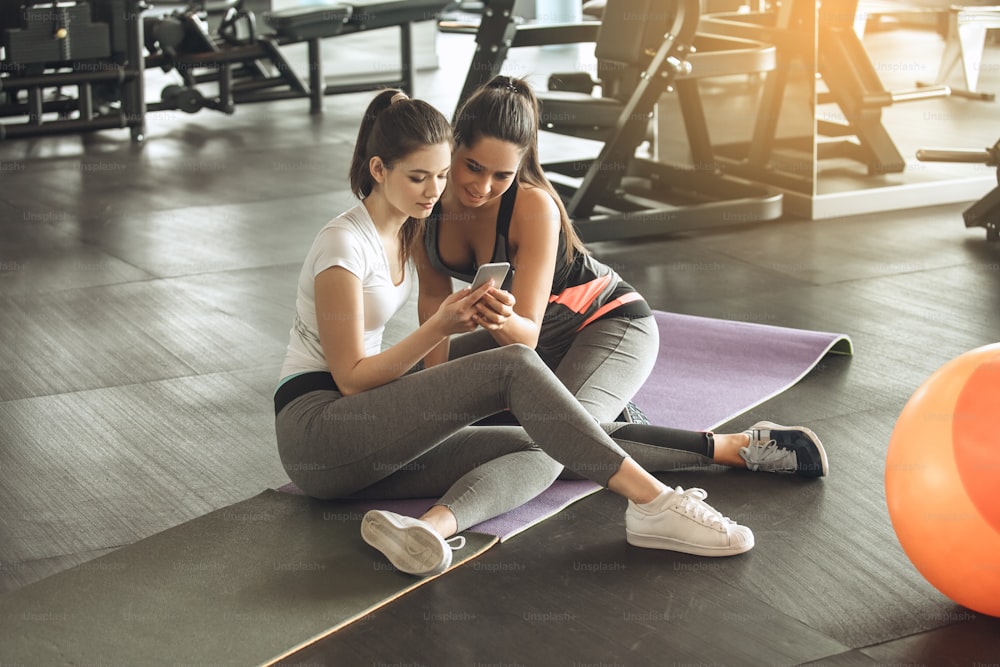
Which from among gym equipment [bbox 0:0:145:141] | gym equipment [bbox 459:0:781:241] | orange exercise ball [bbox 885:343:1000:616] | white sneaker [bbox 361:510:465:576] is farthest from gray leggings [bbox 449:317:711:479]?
gym equipment [bbox 0:0:145:141]

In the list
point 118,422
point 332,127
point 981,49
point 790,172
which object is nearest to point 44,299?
point 118,422

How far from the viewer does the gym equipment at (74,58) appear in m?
6.48

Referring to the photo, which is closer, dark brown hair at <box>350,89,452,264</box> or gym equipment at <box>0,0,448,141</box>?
dark brown hair at <box>350,89,452,264</box>

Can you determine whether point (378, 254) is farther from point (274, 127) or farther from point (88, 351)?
point (274, 127)

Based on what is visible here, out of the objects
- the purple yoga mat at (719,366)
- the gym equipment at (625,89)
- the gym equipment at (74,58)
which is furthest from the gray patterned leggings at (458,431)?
the gym equipment at (74,58)

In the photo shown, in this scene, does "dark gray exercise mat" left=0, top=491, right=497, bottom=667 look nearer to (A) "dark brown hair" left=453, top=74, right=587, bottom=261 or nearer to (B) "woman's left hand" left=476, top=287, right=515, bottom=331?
(B) "woman's left hand" left=476, top=287, right=515, bottom=331

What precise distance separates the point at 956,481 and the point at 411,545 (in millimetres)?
926

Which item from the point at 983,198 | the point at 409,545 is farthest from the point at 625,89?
the point at 409,545

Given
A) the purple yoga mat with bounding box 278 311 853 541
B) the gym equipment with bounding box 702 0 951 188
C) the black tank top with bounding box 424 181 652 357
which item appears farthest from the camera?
the gym equipment with bounding box 702 0 951 188

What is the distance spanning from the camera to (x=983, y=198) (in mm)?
→ 4629

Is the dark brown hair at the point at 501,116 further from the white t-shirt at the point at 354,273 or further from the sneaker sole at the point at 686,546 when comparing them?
the sneaker sole at the point at 686,546

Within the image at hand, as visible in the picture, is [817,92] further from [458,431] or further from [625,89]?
[458,431]

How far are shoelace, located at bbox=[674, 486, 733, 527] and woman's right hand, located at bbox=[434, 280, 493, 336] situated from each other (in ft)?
1.70

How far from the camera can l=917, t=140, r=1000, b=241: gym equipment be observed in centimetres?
458
